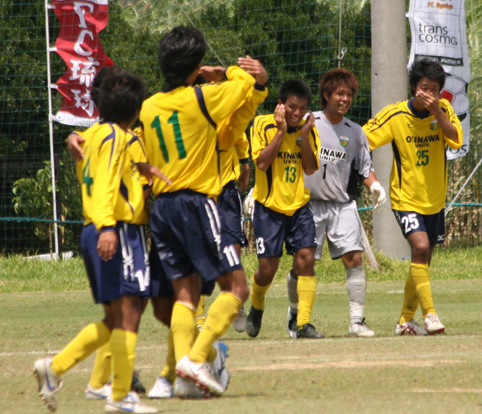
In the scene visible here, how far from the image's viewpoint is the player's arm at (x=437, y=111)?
26.5ft

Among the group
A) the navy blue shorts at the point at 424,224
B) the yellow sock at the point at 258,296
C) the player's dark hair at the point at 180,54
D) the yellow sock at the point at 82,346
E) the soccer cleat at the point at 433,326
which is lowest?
the soccer cleat at the point at 433,326

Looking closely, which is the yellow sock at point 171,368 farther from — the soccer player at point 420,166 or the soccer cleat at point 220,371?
the soccer player at point 420,166

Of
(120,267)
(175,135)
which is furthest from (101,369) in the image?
(175,135)

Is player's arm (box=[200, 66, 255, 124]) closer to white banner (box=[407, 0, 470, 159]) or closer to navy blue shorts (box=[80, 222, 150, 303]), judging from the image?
navy blue shorts (box=[80, 222, 150, 303])

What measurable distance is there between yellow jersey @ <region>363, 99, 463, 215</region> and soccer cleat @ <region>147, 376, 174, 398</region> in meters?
3.40

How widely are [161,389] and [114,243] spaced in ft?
3.38

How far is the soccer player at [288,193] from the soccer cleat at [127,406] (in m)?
3.12

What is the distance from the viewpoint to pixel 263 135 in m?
8.23

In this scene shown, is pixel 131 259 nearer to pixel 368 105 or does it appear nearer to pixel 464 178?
pixel 464 178

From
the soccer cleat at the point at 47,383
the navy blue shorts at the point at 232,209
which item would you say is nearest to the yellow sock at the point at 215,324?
the soccer cleat at the point at 47,383

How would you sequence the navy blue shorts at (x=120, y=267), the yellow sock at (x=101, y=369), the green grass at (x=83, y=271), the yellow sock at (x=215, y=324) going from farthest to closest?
the green grass at (x=83, y=271)
the yellow sock at (x=101, y=369)
the yellow sock at (x=215, y=324)
the navy blue shorts at (x=120, y=267)

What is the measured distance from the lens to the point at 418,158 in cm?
836

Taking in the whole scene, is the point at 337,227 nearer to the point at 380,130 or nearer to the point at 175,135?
the point at 380,130

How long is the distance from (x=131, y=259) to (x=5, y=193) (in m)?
16.9
